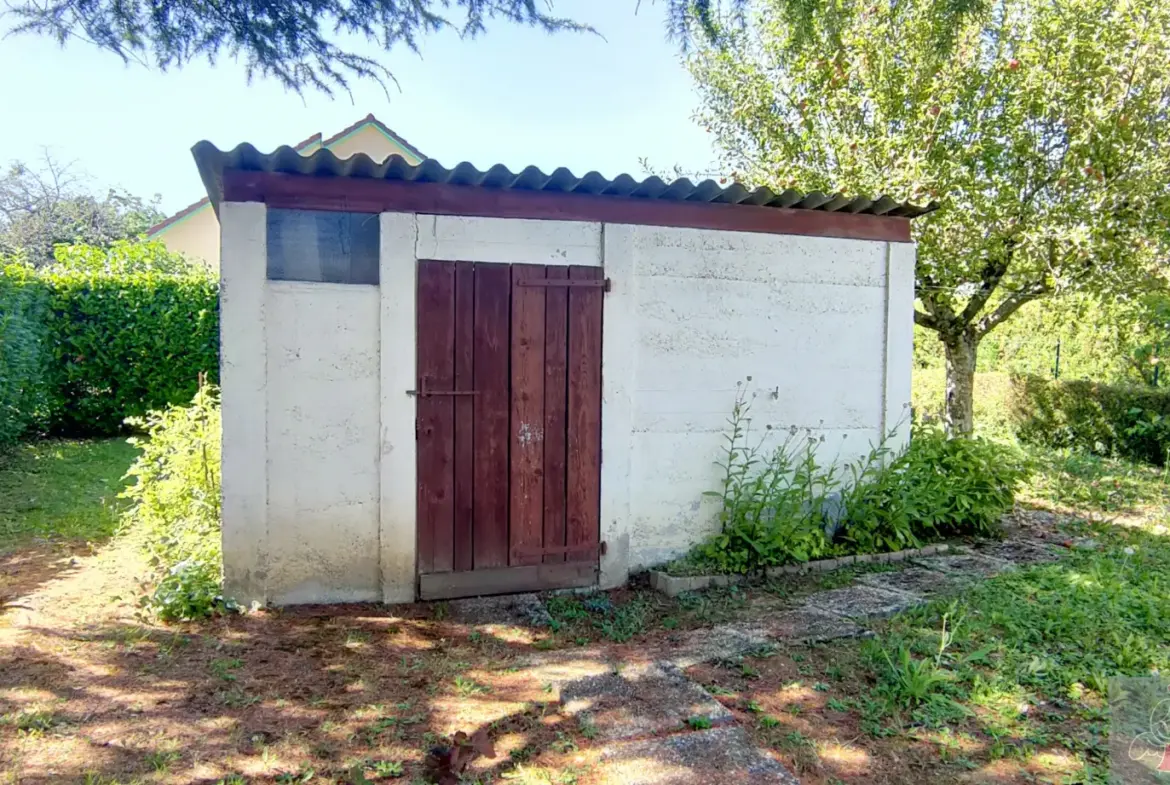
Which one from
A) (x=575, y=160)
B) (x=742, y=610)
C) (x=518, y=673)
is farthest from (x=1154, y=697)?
(x=575, y=160)

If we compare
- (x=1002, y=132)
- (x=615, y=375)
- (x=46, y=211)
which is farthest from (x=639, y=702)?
(x=46, y=211)

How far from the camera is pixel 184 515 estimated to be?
5.31m

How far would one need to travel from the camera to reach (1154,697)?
10.1ft

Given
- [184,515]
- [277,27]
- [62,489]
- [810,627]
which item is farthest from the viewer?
[62,489]

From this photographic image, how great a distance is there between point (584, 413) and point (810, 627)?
197 centimetres

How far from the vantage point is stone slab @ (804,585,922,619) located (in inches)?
168

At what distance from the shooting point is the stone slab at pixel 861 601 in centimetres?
428

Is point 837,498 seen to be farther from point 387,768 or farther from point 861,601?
point 387,768

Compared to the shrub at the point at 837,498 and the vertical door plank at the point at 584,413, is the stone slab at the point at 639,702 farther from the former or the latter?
the shrub at the point at 837,498

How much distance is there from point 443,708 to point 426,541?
1.52 metres

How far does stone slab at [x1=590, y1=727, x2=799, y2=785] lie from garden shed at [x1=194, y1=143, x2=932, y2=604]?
2151 millimetres

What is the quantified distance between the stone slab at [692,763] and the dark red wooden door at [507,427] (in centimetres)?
212

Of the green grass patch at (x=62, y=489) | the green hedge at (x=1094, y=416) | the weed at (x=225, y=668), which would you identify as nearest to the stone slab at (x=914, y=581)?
the weed at (x=225, y=668)

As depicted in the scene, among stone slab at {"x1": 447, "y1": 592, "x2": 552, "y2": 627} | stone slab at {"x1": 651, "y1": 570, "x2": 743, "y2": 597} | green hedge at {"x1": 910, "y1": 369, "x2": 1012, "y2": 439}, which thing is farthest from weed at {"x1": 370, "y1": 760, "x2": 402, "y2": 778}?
green hedge at {"x1": 910, "y1": 369, "x2": 1012, "y2": 439}
